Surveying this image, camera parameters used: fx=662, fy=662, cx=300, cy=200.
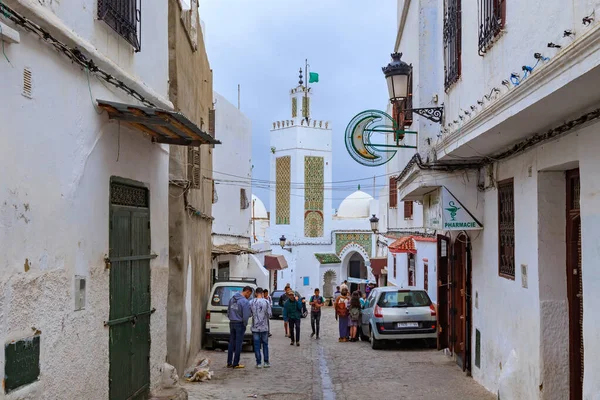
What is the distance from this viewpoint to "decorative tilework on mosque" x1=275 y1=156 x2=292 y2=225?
50.0 m

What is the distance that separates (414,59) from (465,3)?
3352mm

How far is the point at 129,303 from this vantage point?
21.6ft

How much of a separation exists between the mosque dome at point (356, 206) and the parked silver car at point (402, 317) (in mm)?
36551

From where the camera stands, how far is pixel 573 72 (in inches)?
168

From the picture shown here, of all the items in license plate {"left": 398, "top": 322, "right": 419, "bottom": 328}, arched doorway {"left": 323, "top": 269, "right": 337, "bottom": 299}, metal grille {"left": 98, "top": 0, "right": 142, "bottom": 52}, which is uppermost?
metal grille {"left": 98, "top": 0, "right": 142, "bottom": 52}

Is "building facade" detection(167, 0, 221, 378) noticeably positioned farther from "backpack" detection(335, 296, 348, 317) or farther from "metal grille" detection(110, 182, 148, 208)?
"backpack" detection(335, 296, 348, 317)

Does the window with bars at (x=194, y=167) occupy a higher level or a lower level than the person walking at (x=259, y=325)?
higher

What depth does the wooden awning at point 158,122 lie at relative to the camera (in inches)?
219

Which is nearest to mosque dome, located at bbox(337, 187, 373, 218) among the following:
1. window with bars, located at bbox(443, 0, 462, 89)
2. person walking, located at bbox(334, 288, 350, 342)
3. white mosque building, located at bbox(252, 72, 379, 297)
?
white mosque building, located at bbox(252, 72, 379, 297)

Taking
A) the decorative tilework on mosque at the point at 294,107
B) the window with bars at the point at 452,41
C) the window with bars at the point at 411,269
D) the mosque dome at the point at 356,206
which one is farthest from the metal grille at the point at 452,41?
the mosque dome at the point at 356,206

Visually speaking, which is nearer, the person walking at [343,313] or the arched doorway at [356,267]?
the person walking at [343,313]

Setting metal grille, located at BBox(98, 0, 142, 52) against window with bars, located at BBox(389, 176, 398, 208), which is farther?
window with bars, located at BBox(389, 176, 398, 208)

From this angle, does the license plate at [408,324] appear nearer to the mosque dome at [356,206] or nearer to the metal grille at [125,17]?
the metal grille at [125,17]

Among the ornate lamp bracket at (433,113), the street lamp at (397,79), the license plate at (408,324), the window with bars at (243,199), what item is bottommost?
the license plate at (408,324)
